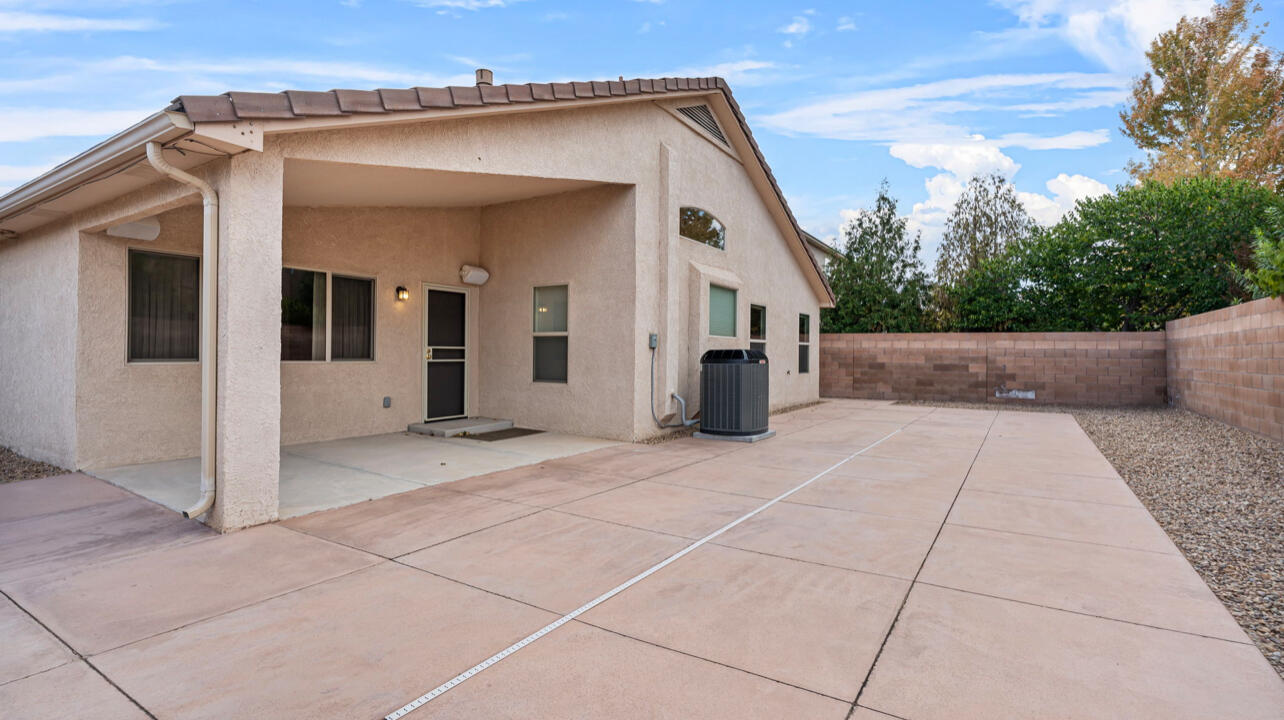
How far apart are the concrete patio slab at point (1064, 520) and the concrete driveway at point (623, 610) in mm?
33

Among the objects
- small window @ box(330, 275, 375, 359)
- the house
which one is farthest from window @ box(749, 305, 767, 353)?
small window @ box(330, 275, 375, 359)

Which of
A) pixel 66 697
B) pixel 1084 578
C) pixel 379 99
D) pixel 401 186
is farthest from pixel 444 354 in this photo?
pixel 1084 578

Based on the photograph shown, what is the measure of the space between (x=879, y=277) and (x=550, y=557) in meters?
18.7

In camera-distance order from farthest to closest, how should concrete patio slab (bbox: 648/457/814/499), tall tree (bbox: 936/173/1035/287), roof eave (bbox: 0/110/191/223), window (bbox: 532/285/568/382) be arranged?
tall tree (bbox: 936/173/1035/287)
window (bbox: 532/285/568/382)
concrete patio slab (bbox: 648/457/814/499)
roof eave (bbox: 0/110/191/223)

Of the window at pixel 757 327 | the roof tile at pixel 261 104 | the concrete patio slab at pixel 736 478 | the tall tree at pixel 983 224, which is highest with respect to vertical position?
the tall tree at pixel 983 224

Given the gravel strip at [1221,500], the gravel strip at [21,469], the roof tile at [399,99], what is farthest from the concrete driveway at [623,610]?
the roof tile at [399,99]

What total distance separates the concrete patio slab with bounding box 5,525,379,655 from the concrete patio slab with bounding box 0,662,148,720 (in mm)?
251

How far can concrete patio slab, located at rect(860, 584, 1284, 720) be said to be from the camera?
2.40 meters

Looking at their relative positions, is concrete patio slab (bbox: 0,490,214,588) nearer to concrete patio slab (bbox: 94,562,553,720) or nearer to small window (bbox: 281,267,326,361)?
concrete patio slab (bbox: 94,562,553,720)

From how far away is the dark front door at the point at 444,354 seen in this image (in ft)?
30.3

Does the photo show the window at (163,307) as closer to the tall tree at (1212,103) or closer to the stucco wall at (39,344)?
the stucco wall at (39,344)

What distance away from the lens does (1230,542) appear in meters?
4.49

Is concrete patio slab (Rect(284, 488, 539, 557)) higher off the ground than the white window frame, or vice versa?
the white window frame

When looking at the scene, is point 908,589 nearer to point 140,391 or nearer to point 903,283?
point 140,391
